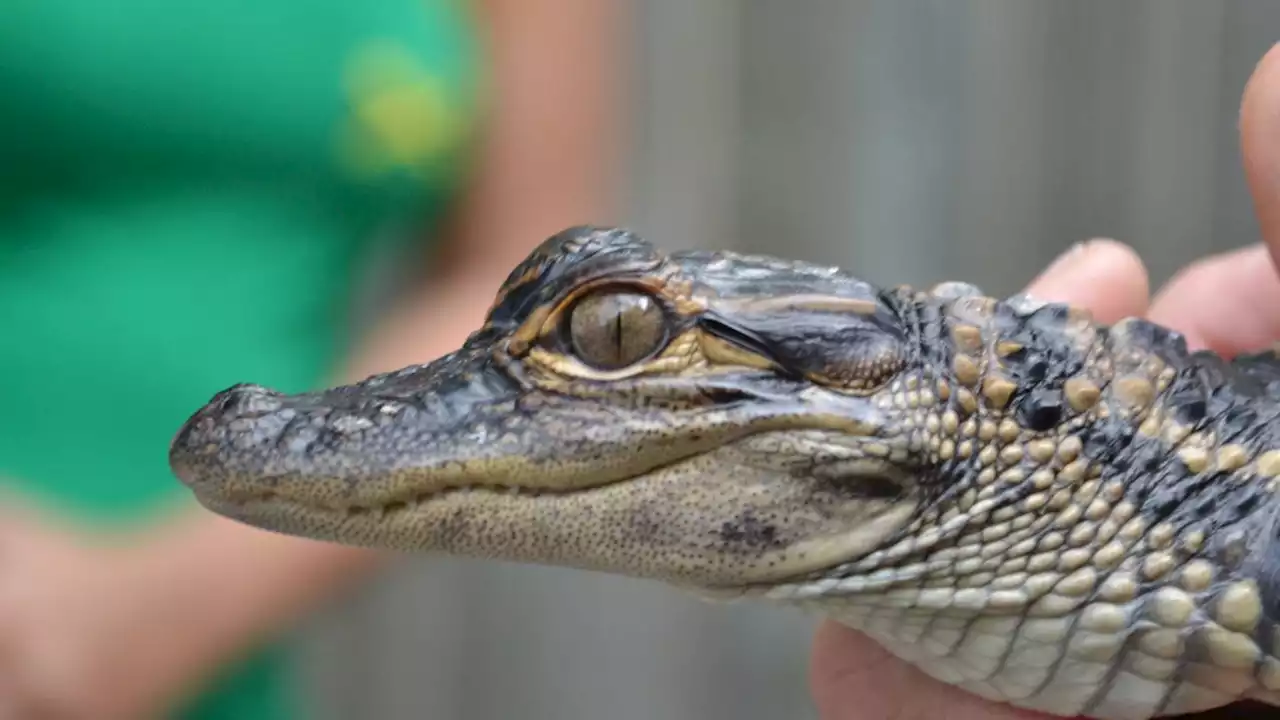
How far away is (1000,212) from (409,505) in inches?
59.4

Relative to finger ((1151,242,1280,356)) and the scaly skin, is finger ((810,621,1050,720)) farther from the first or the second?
finger ((1151,242,1280,356))

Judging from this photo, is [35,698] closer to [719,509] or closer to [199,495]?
[199,495]

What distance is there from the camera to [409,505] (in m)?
0.61

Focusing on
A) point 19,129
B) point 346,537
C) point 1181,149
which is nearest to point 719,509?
point 346,537

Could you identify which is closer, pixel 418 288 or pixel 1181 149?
pixel 418 288

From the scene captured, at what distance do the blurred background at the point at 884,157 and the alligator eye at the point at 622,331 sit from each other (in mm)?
1166

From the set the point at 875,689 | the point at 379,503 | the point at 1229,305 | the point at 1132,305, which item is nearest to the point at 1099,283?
the point at 1132,305

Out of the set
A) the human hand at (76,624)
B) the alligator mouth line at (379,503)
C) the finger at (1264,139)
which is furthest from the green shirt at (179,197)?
the finger at (1264,139)

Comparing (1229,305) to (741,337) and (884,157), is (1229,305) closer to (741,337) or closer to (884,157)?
(741,337)

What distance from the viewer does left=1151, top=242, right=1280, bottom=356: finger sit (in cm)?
106

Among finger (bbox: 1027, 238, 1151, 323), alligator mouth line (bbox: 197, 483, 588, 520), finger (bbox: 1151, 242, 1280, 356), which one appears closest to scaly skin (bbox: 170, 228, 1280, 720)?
alligator mouth line (bbox: 197, 483, 588, 520)

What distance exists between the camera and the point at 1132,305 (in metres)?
1.00

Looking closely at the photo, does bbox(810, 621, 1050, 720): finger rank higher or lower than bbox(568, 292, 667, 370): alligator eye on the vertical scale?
lower

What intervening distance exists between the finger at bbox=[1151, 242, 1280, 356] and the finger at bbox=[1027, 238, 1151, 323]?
109 millimetres
